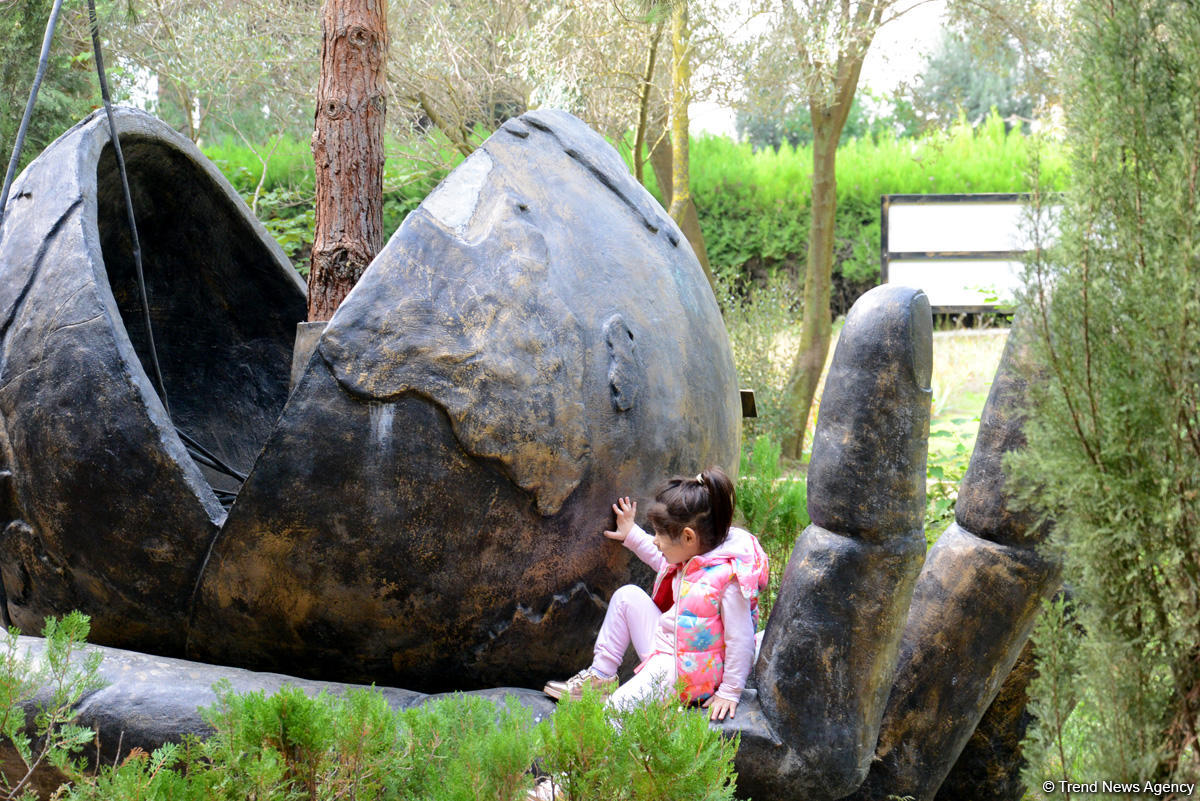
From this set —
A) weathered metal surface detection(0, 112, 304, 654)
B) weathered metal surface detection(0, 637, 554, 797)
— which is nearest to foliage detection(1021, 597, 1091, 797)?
weathered metal surface detection(0, 637, 554, 797)

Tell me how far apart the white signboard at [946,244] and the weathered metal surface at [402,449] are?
6.45 metres

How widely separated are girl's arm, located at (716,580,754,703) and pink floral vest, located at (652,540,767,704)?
2 centimetres

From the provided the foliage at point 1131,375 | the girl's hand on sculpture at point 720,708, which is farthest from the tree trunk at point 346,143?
the foliage at point 1131,375

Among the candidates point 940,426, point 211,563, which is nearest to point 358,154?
point 211,563

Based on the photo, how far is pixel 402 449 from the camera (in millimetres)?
2520

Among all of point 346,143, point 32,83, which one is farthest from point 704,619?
point 32,83

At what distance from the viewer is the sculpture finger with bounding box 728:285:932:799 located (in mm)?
2387

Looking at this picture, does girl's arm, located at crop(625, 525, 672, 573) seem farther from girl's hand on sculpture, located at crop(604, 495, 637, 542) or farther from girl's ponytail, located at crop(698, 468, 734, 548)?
girl's ponytail, located at crop(698, 468, 734, 548)

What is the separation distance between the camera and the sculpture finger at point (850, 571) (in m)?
2.39

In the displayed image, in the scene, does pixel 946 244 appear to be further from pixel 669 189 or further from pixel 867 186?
pixel 867 186

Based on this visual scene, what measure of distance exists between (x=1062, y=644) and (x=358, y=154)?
293 centimetres

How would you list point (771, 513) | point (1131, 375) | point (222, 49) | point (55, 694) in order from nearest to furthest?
point (1131, 375)
point (55, 694)
point (771, 513)
point (222, 49)

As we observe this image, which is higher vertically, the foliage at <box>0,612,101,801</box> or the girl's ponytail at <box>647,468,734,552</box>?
the girl's ponytail at <box>647,468,734,552</box>

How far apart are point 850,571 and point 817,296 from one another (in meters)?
6.54
